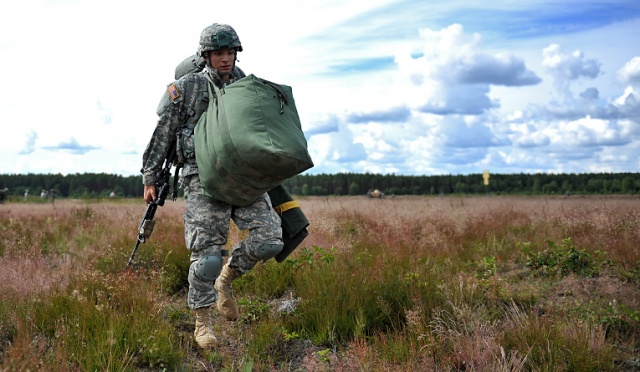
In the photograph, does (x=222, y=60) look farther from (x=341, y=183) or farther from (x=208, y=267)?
(x=341, y=183)

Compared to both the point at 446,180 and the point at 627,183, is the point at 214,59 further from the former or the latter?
the point at 446,180

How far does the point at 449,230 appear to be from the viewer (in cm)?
963

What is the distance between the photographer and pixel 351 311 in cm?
461

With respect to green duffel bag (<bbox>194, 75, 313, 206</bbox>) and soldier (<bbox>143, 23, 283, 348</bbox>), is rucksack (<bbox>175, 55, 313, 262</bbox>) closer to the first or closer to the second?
soldier (<bbox>143, 23, 283, 348</bbox>)

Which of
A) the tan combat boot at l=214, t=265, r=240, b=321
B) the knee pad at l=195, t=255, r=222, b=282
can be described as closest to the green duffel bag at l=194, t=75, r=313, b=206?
the knee pad at l=195, t=255, r=222, b=282

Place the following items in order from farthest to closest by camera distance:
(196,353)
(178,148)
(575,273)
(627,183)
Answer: (627,183) → (575,273) → (178,148) → (196,353)

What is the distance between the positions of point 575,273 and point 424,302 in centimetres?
282

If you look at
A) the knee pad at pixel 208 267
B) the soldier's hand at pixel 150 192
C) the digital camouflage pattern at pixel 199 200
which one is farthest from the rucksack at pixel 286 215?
the soldier's hand at pixel 150 192

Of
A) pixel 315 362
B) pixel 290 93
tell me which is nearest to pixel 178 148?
pixel 290 93

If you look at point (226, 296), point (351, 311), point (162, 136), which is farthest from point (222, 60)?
point (351, 311)

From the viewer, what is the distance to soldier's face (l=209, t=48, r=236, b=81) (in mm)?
4578

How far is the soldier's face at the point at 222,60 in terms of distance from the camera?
4.58 m

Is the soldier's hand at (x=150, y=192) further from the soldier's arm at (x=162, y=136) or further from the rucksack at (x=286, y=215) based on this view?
the rucksack at (x=286, y=215)

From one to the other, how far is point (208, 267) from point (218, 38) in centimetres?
179
